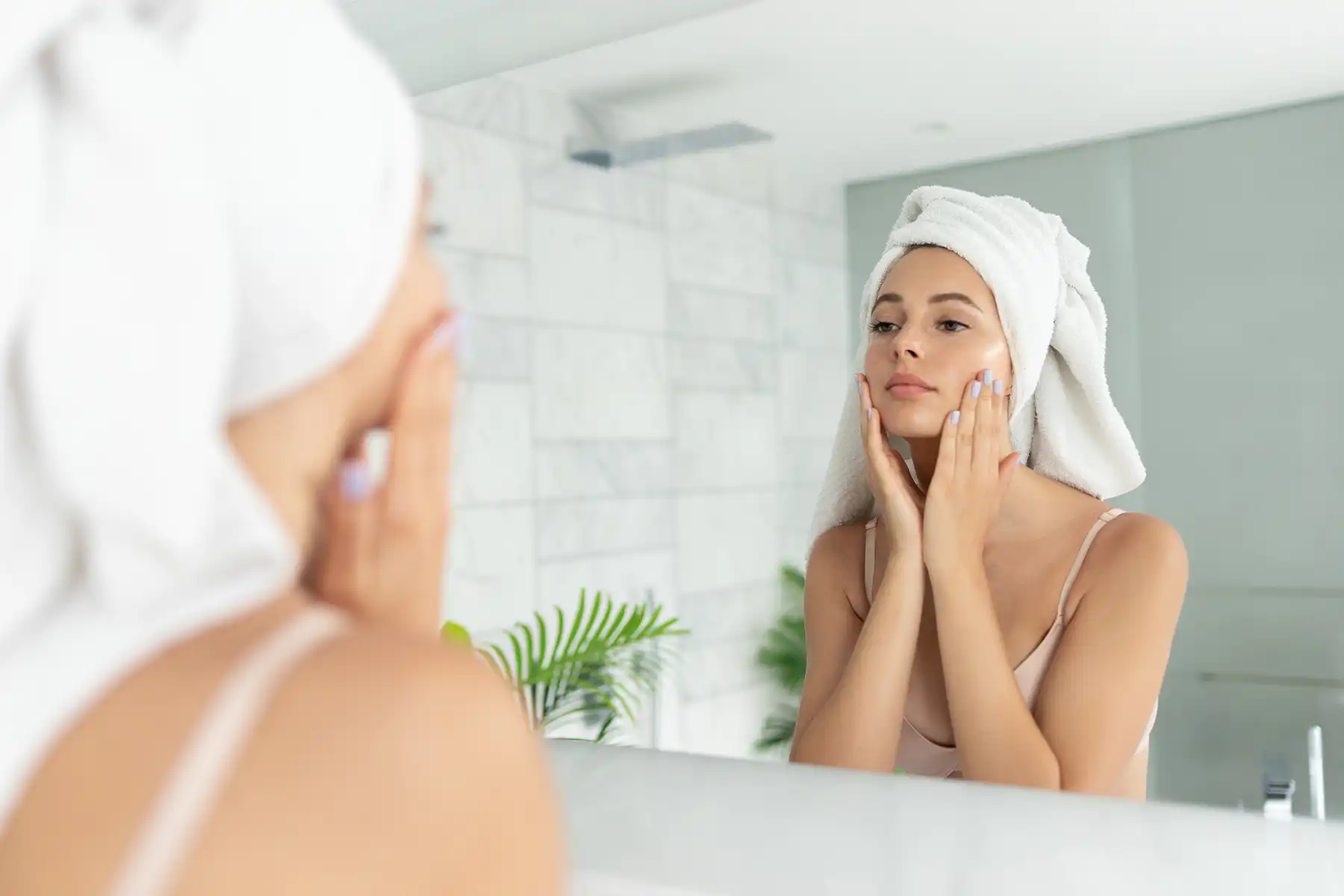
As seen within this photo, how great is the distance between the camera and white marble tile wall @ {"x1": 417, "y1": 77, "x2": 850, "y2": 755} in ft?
6.30

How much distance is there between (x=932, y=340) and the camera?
0.92 m

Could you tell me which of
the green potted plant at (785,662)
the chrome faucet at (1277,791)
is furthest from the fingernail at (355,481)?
the green potted plant at (785,662)

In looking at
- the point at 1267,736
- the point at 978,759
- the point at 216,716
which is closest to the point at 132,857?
the point at 216,716

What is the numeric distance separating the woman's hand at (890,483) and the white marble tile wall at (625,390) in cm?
75

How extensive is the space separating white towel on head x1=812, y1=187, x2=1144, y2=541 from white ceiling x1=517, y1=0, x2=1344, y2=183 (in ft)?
1.05

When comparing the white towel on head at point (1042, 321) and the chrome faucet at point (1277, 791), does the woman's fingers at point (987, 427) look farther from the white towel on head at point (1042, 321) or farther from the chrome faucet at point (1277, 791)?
the chrome faucet at point (1277, 791)

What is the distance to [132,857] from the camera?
0.67 ft

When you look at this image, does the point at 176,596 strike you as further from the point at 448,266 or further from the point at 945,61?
the point at 448,266

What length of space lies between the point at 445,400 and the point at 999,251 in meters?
0.69

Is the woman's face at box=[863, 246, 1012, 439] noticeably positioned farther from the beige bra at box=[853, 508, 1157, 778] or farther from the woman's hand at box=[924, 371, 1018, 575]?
the beige bra at box=[853, 508, 1157, 778]

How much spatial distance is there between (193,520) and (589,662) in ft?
5.60

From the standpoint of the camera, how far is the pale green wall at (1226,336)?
4.16 feet

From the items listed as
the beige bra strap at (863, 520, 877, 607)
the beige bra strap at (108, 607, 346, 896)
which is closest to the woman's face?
the beige bra strap at (863, 520, 877, 607)

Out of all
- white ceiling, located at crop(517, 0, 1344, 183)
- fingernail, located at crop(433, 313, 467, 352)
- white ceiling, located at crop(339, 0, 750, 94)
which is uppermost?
white ceiling, located at crop(517, 0, 1344, 183)
